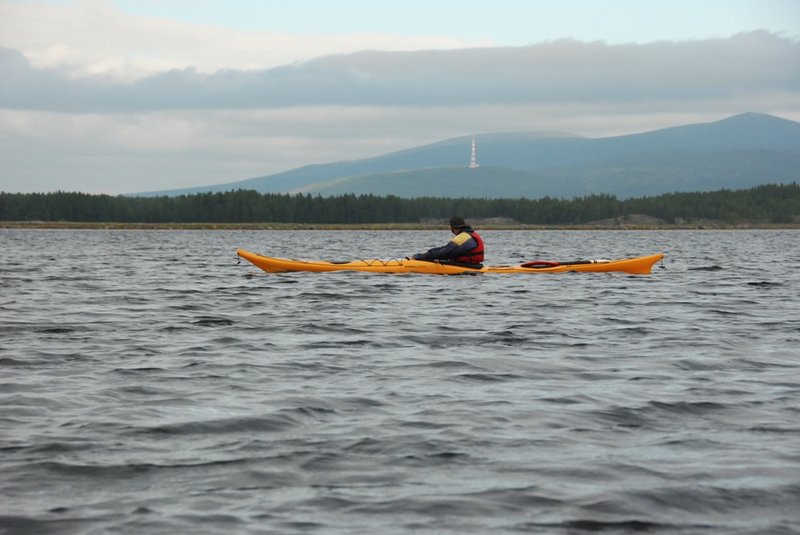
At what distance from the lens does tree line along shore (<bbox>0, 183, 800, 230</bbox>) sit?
140500 mm

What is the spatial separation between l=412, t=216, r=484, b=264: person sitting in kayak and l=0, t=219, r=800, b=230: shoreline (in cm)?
10864

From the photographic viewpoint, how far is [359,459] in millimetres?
6547

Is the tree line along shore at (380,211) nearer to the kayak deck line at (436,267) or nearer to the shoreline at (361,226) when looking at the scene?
the shoreline at (361,226)

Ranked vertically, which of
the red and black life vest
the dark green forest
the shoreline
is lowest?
the shoreline

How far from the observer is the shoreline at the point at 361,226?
422 ft

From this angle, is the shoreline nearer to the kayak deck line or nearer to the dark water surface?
the kayak deck line

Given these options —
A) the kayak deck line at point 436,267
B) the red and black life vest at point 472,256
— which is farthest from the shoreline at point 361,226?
the red and black life vest at point 472,256

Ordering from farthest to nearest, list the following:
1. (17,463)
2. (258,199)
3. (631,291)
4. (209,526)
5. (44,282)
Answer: (258,199), (44,282), (631,291), (17,463), (209,526)

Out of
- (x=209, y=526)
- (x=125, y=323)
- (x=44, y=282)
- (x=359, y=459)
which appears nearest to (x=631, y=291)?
Result: (x=125, y=323)

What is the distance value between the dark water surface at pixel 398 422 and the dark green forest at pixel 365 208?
13163cm

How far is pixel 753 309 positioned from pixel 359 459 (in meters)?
11.7

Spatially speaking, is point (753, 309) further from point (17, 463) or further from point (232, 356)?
point (17, 463)

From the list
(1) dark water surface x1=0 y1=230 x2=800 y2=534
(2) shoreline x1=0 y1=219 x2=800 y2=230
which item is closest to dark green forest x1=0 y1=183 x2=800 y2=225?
(2) shoreline x1=0 y1=219 x2=800 y2=230

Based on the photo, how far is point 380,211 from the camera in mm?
154125
